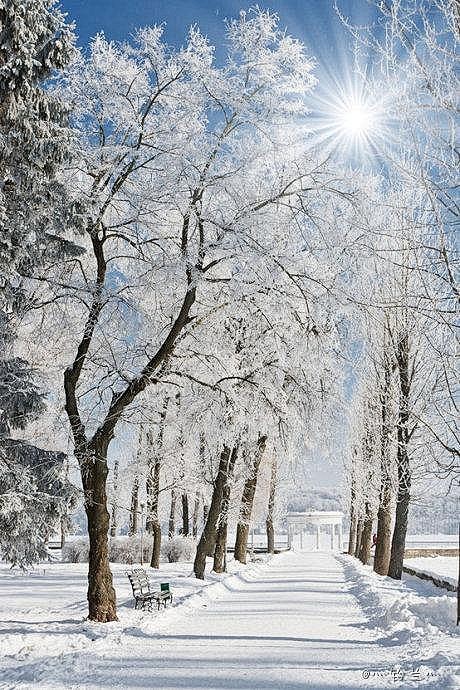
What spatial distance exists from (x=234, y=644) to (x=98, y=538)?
3.57 meters

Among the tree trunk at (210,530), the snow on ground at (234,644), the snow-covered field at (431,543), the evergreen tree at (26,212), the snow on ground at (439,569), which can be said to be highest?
the evergreen tree at (26,212)

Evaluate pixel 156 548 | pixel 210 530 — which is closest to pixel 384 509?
pixel 210 530

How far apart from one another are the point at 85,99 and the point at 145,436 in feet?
54.8

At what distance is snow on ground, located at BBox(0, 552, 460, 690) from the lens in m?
7.23

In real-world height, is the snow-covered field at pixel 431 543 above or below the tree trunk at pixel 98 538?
below

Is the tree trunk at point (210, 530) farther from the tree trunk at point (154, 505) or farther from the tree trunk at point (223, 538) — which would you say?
the tree trunk at point (154, 505)

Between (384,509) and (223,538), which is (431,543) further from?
(384,509)

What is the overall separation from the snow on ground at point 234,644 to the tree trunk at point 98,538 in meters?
0.38

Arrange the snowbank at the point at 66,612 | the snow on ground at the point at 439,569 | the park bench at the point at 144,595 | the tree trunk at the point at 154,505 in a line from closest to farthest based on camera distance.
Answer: the snowbank at the point at 66,612 → the park bench at the point at 144,595 → the snow on ground at the point at 439,569 → the tree trunk at the point at 154,505

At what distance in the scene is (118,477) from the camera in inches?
1129

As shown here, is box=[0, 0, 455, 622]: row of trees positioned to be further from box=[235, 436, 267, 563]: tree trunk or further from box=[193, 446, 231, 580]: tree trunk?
box=[235, 436, 267, 563]: tree trunk

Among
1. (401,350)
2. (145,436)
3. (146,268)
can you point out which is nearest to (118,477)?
(145,436)

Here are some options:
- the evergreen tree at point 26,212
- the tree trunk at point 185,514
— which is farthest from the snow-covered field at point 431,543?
the evergreen tree at point 26,212

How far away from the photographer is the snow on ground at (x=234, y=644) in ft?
23.7
